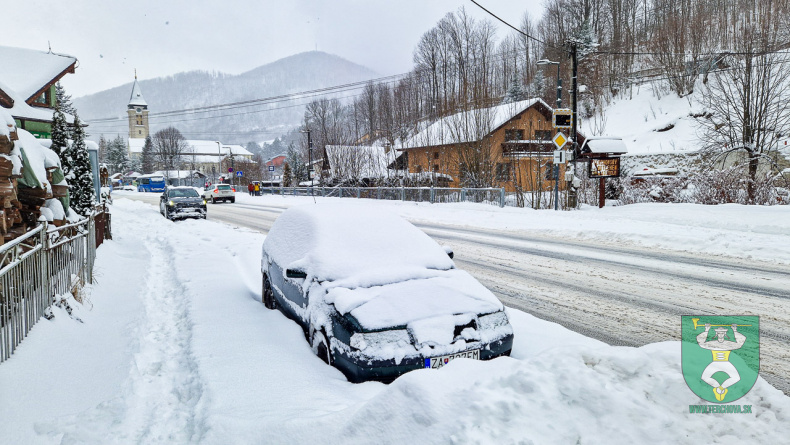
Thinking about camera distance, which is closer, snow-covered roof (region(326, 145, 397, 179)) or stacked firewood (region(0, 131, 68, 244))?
stacked firewood (region(0, 131, 68, 244))

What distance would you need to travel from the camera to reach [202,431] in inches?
124

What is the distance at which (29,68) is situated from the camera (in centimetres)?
2650

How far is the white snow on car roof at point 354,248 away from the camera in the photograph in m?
4.32

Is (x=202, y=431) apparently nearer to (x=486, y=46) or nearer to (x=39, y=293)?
(x=39, y=293)

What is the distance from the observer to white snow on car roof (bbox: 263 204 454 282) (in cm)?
432

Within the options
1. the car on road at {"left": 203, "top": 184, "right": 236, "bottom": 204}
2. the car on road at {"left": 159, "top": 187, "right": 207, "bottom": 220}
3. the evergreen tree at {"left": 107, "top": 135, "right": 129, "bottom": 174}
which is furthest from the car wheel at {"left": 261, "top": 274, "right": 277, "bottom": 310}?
the evergreen tree at {"left": 107, "top": 135, "right": 129, "bottom": 174}

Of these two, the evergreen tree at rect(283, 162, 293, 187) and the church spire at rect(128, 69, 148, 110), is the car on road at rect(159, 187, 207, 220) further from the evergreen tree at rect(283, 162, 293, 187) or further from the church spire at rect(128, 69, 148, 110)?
the church spire at rect(128, 69, 148, 110)

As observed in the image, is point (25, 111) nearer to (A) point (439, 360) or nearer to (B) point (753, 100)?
(A) point (439, 360)

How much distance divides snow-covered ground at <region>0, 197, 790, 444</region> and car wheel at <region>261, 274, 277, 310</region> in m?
0.16

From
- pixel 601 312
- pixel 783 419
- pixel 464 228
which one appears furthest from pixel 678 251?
pixel 783 419

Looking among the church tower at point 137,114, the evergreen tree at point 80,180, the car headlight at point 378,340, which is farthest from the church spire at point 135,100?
the car headlight at point 378,340

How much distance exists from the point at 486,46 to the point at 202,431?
208ft

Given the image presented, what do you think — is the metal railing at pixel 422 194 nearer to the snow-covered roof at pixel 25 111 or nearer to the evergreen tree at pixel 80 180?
the evergreen tree at pixel 80 180

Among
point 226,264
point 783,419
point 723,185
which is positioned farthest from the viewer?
point 723,185
